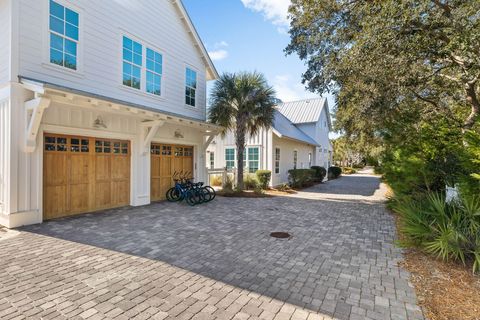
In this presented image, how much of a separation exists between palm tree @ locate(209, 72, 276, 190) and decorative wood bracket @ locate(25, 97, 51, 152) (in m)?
7.51

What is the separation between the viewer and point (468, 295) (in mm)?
3662

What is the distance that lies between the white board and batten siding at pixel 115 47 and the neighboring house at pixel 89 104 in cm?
3

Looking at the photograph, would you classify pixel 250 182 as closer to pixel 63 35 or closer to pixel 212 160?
pixel 212 160

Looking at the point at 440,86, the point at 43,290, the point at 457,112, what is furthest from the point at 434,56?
the point at 43,290

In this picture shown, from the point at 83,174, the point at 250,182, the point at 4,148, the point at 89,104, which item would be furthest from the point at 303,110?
the point at 4,148

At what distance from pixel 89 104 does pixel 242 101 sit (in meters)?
7.09

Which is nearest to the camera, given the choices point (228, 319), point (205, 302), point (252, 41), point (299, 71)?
point (228, 319)

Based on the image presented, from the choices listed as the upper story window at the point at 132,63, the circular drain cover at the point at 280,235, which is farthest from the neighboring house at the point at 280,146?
the circular drain cover at the point at 280,235

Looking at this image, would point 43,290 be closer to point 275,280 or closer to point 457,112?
point 275,280

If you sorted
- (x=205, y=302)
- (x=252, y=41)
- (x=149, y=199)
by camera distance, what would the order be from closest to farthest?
(x=205, y=302)
(x=149, y=199)
(x=252, y=41)

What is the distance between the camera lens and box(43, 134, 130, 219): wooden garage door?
24.2ft

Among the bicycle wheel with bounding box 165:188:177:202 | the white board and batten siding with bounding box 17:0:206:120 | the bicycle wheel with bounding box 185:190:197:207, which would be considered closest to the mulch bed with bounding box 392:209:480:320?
the bicycle wheel with bounding box 185:190:197:207

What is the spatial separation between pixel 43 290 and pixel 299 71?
912 centimetres

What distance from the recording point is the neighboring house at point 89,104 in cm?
655
